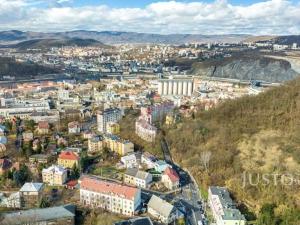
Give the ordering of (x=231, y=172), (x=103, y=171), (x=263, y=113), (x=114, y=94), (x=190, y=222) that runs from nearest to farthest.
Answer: (x=190, y=222), (x=231, y=172), (x=103, y=171), (x=263, y=113), (x=114, y=94)

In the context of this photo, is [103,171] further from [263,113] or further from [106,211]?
[263,113]

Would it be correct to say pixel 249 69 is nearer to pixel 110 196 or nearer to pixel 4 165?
pixel 4 165

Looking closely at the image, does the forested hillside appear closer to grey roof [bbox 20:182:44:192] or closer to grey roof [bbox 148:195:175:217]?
grey roof [bbox 148:195:175:217]

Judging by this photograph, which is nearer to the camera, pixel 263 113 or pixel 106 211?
pixel 106 211

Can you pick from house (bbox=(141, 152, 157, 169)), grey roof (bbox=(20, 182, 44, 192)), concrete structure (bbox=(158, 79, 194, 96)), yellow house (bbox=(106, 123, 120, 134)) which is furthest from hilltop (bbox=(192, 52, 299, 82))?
grey roof (bbox=(20, 182, 44, 192))

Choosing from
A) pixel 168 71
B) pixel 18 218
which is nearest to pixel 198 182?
pixel 18 218
